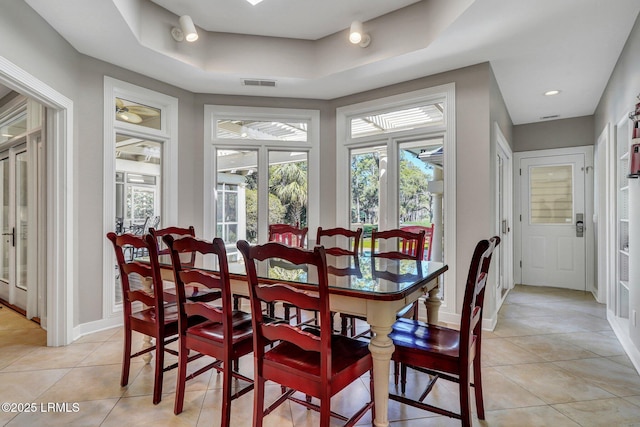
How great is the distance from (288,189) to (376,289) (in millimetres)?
3041

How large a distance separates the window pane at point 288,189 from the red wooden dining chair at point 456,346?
2.73m

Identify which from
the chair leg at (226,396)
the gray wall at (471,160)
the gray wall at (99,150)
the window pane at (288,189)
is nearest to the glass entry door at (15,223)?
the gray wall at (99,150)

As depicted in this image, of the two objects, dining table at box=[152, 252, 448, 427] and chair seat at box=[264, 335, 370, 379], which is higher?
dining table at box=[152, 252, 448, 427]

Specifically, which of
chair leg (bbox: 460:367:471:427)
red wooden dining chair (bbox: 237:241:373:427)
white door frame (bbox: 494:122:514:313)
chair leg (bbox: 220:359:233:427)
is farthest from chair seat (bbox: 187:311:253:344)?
white door frame (bbox: 494:122:514:313)

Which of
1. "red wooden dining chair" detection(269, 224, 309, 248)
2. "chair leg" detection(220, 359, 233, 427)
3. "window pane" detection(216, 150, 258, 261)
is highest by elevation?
"window pane" detection(216, 150, 258, 261)

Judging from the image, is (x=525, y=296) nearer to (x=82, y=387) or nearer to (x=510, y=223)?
(x=510, y=223)

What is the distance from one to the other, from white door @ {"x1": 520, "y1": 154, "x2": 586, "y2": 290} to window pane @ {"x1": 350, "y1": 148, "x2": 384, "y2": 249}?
2766mm

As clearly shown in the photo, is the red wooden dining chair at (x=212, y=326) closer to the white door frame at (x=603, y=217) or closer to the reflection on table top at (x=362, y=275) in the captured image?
the reflection on table top at (x=362, y=275)

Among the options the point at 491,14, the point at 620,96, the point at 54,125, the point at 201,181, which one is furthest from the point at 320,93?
the point at 620,96

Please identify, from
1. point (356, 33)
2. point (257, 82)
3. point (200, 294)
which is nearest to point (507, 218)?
point (356, 33)

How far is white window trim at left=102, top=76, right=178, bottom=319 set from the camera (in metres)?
3.33

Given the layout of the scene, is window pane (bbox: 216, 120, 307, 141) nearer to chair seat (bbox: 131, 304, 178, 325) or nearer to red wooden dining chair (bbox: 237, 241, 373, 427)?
chair seat (bbox: 131, 304, 178, 325)

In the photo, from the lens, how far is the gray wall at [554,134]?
4.99 meters

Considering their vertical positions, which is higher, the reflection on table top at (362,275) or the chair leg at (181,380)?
the reflection on table top at (362,275)
